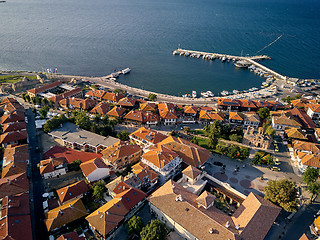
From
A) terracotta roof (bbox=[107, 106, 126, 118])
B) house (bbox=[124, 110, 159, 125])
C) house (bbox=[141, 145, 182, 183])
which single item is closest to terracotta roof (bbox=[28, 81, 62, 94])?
terracotta roof (bbox=[107, 106, 126, 118])

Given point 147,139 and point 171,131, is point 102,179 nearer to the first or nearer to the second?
point 147,139

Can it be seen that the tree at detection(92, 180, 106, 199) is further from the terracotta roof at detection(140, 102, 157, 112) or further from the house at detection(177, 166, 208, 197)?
the terracotta roof at detection(140, 102, 157, 112)

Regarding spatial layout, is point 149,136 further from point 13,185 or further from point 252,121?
point 252,121

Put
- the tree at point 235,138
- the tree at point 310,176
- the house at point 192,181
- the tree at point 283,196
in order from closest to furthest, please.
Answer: the tree at point 283,196
the house at point 192,181
the tree at point 310,176
the tree at point 235,138

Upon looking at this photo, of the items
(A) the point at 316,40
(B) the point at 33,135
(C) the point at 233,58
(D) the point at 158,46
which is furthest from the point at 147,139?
(A) the point at 316,40

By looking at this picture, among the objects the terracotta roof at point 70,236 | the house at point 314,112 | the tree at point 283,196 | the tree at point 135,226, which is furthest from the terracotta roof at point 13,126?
the house at point 314,112

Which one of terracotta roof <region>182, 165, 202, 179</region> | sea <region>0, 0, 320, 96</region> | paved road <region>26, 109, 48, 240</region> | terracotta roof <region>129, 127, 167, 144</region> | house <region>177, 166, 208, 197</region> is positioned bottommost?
paved road <region>26, 109, 48, 240</region>

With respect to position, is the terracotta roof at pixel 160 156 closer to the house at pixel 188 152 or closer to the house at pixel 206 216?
the house at pixel 188 152
